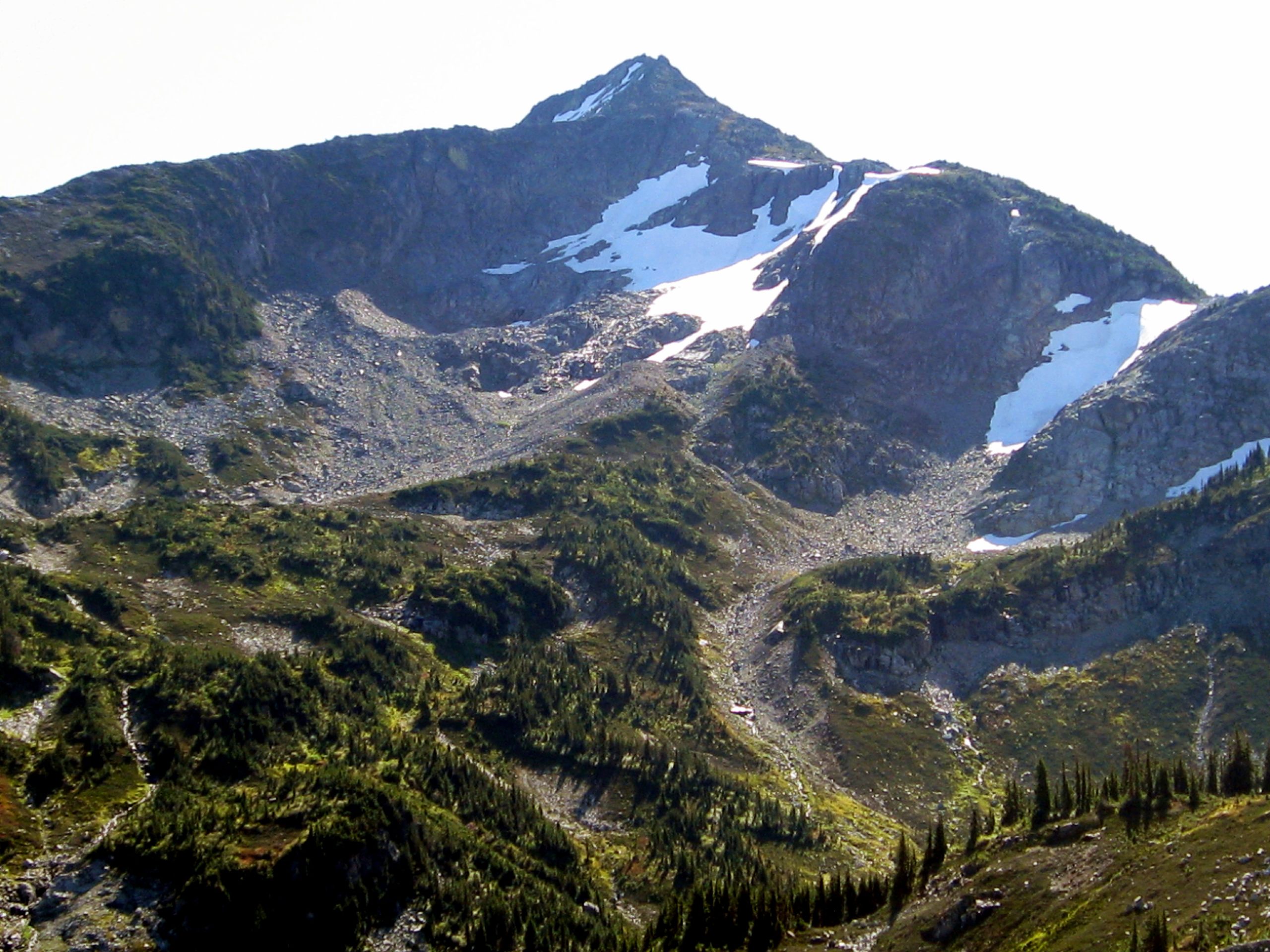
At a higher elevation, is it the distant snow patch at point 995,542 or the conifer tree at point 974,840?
the distant snow patch at point 995,542

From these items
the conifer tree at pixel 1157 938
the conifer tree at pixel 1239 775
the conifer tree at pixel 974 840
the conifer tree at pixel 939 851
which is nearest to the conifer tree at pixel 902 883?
the conifer tree at pixel 939 851

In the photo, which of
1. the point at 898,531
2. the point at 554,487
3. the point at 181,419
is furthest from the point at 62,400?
the point at 898,531

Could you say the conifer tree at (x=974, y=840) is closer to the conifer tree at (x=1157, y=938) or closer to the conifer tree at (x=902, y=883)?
the conifer tree at (x=902, y=883)

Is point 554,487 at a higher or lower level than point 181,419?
lower

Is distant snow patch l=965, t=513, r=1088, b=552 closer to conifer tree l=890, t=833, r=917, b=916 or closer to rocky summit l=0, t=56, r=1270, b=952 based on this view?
rocky summit l=0, t=56, r=1270, b=952

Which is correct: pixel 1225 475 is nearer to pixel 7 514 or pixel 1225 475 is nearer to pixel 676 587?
pixel 676 587

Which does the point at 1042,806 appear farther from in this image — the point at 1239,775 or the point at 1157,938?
the point at 1157,938
